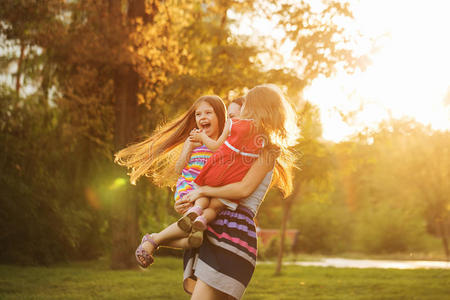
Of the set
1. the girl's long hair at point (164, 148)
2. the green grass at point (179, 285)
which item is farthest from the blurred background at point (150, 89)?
the girl's long hair at point (164, 148)

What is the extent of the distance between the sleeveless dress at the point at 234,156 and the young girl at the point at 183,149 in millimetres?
381

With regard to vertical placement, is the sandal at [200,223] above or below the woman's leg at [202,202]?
below

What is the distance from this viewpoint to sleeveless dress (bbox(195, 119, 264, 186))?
3117 millimetres

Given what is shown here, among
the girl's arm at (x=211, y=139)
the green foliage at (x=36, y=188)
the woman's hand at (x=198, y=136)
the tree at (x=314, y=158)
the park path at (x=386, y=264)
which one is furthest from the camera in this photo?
the park path at (x=386, y=264)

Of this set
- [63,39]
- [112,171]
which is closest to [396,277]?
[112,171]

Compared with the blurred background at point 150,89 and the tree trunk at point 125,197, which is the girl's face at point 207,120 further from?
the tree trunk at point 125,197

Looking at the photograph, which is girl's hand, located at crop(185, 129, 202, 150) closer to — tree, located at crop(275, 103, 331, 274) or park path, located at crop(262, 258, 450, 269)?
tree, located at crop(275, 103, 331, 274)

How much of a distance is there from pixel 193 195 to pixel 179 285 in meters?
7.40

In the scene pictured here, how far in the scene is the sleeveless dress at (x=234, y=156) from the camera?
3117mm

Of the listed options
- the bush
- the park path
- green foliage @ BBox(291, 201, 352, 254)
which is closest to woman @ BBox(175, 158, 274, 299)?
the park path

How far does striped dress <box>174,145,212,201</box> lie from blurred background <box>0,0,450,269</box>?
5.89 meters

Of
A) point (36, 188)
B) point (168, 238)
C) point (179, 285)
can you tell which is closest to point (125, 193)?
point (36, 188)

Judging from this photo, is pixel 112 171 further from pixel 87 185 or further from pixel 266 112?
pixel 266 112

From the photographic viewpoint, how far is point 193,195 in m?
3.20
